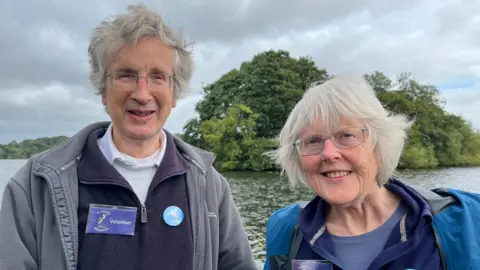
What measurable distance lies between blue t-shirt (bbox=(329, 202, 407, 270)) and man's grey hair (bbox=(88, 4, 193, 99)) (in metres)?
1.30

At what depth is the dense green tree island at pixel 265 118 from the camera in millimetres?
42500

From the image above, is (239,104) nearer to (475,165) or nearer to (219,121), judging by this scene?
(219,121)

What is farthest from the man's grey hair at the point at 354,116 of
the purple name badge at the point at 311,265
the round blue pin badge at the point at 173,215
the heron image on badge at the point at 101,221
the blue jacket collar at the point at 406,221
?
the heron image on badge at the point at 101,221

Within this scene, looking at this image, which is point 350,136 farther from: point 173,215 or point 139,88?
point 139,88

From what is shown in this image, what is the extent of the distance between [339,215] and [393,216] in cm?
30

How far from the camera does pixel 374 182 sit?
7.14 feet

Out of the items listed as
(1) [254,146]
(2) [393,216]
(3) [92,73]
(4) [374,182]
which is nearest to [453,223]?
(2) [393,216]

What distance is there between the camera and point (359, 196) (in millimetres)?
2135

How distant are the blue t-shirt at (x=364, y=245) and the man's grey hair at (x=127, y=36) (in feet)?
4.25

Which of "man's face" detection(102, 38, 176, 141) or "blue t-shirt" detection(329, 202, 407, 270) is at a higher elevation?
"man's face" detection(102, 38, 176, 141)

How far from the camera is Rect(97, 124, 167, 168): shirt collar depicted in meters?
2.23

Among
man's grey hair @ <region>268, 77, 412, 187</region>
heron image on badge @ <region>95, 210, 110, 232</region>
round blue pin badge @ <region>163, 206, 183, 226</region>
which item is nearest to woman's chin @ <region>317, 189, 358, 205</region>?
man's grey hair @ <region>268, 77, 412, 187</region>

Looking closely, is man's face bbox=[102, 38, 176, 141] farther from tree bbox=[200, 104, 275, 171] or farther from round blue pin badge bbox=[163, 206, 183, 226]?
tree bbox=[200, 104, 275, 171]

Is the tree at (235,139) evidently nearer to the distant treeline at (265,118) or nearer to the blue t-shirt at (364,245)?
the distant treeline at (265,118)
